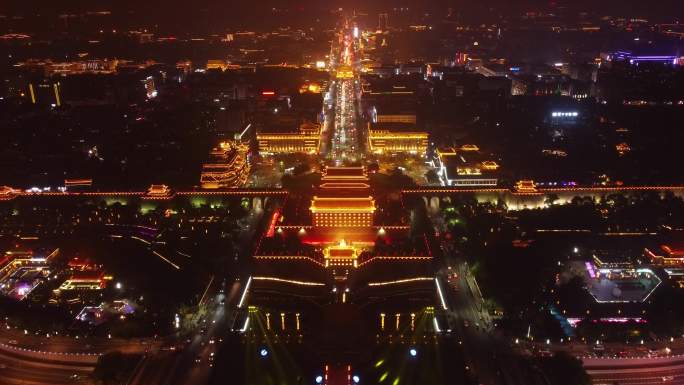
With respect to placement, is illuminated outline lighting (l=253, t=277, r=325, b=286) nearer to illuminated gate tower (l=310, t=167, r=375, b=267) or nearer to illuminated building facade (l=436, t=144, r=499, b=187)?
illuminated gate tower (l=310, t=167, r=375, b=267)

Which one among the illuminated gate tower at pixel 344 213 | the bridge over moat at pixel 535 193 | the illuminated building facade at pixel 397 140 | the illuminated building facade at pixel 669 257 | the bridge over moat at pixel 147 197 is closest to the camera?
the illuminated building facade at pixel 669 257

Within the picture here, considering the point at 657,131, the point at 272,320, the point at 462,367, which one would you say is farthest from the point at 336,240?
the point at 657,131

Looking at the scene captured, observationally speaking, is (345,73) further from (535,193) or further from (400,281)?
(400,281)

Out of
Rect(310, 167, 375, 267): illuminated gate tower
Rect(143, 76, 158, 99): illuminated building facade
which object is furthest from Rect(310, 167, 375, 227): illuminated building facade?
Rect(143, 76, 158, 99): illuminated building facade

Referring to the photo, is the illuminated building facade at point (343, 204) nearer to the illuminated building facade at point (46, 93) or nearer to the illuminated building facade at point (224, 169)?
the illuminated building facade at point (224, 169)

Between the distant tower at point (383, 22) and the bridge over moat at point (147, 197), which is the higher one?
the distant tower at point (383, 22)

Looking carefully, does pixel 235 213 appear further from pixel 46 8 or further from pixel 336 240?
pixel 46 8

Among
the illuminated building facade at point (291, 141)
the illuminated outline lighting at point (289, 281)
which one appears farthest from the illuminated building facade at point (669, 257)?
the illuminated building facade at point (291, 141)
